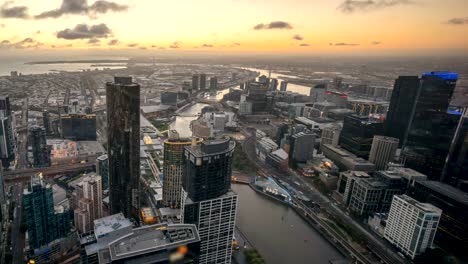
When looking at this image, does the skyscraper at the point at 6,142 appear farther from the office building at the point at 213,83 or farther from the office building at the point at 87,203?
the office building at the point at 213,83

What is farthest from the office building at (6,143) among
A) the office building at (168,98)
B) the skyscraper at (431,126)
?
the skyscraper at (431,126)

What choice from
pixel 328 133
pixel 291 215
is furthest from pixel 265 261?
pixel 328 133

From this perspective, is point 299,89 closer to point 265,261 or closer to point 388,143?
point 388,143

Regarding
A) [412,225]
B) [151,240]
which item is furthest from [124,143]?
[412,225]

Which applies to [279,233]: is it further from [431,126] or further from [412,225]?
[431,126]

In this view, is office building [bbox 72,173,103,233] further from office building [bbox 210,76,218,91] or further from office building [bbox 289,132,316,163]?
office building [bbox 210,76,218,91]

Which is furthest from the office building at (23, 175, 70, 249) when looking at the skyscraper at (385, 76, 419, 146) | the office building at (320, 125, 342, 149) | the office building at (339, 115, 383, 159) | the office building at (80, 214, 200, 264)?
the skyscraper at (385, 76, 419, 146)
